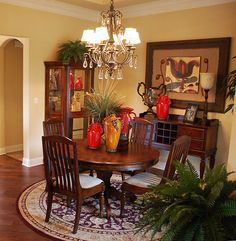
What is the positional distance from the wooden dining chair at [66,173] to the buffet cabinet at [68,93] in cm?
213

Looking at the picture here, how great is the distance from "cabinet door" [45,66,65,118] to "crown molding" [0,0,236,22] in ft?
3.40

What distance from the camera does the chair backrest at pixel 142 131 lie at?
411 centimetres

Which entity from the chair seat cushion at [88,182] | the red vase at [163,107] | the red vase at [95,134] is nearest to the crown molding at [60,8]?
the red vase at [163,107]

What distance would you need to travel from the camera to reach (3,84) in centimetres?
578

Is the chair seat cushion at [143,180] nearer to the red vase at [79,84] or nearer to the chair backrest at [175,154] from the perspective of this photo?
the chair backrest at [175,154]

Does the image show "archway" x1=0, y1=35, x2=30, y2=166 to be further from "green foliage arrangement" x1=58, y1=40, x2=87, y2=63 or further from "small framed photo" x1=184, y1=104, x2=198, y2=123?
"small framed photo" x1=184, y1=104, x2=198, y2=123

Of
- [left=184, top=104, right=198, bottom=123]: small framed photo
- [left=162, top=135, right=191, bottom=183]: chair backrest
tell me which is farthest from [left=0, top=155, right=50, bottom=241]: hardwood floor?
[left=184, top=104, right=198, bottom=123]: small framed photo

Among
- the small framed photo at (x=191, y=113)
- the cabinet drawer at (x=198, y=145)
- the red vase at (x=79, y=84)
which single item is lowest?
the cabinet drawer at (x=198, y=145)

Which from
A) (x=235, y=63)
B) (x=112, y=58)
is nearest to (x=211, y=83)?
(x=235, y=63)

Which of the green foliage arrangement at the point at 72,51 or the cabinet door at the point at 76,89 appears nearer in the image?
the green foliage arrangement at the point at 72,51

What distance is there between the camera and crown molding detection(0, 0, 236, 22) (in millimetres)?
4663

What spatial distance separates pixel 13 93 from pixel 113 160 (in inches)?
145

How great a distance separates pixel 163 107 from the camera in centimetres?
480

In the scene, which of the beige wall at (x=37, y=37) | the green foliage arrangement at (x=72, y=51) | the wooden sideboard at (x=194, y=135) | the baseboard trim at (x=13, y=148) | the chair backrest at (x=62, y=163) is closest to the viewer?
the chair backrest at (x=62, y=163)
